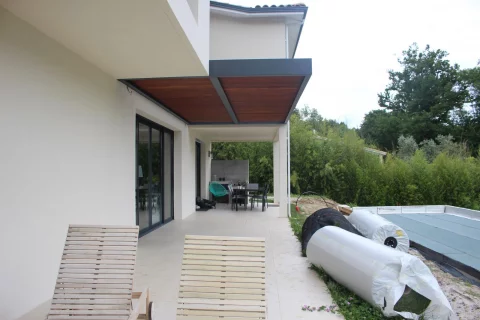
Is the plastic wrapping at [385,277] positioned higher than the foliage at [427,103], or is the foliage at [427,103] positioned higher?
the foliage at [427,103]

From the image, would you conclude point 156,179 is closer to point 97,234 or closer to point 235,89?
point 235,89

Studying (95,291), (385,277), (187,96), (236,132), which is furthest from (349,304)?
(236,132)

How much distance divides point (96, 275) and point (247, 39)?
23.9 ft

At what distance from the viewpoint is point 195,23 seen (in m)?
3.67

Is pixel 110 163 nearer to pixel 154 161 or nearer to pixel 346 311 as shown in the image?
pixel 154 161

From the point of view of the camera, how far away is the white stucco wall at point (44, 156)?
2.60m

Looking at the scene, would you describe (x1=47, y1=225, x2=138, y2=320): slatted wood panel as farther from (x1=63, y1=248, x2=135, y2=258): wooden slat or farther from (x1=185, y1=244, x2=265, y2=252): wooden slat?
(x1=185, y1=244, x2=265, y2=252): wooden slat

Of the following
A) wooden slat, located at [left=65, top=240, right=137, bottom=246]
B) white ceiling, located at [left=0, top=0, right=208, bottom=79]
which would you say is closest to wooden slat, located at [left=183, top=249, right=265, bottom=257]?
wooden slat, located at [left=65, top=240, right=137, bottom=246]

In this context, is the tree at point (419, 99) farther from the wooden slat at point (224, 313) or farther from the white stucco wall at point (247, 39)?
the wooden slat at point (224, 313)

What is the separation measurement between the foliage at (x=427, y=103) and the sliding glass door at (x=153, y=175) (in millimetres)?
25027

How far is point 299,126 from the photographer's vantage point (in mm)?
15266

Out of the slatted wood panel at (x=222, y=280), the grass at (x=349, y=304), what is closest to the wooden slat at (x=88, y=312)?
the slatted wood panel at (x=222, y=280)

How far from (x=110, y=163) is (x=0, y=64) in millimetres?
2127

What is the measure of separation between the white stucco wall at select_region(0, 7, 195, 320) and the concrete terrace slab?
5.93 meters
